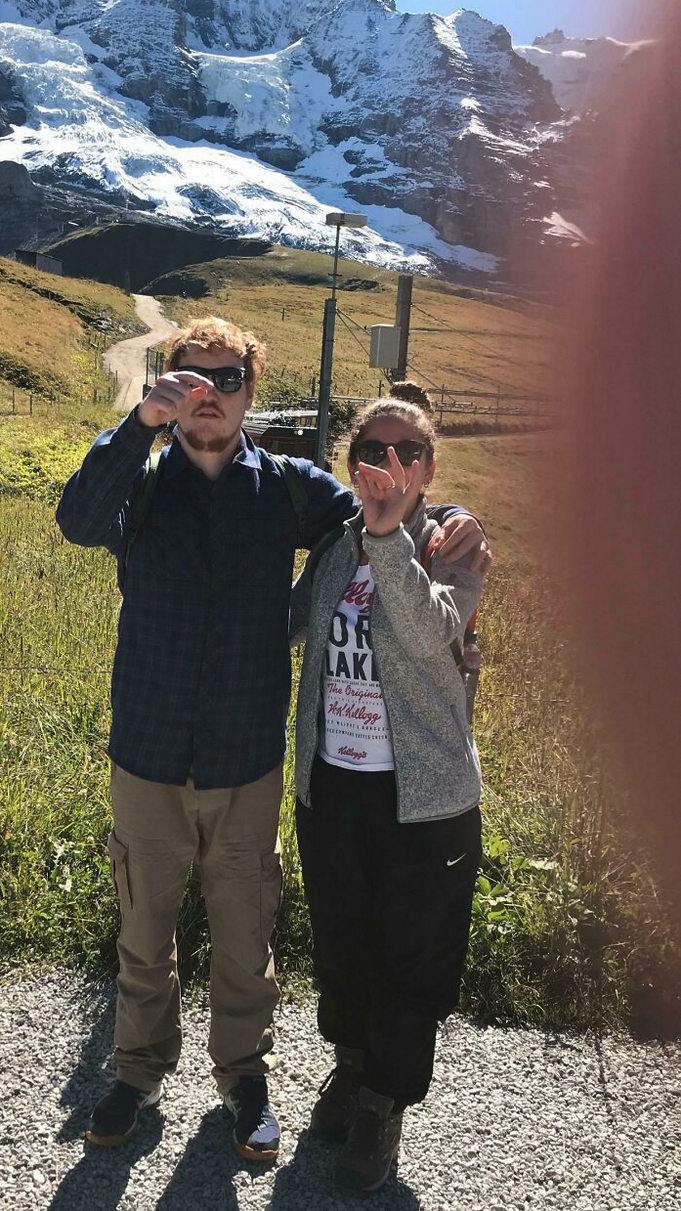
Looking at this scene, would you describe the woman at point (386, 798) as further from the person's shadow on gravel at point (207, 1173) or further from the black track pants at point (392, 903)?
the person's shadow on gravel at point (207, 1173)

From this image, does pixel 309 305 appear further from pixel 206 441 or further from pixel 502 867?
pixel 206 441

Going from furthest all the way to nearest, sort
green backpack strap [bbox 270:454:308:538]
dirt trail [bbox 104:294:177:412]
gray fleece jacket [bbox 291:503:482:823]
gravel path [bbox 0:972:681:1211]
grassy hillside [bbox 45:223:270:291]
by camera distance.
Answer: grassy hillside [bbox 45:223:270:291] < dirt trail [bbox 104:294:177:412] < green backpack strap [bbox 270:454:308:538] < gravel path [bbox 0:972:681:1211] < gray fleece jacket [bbox 291:503:482:823]

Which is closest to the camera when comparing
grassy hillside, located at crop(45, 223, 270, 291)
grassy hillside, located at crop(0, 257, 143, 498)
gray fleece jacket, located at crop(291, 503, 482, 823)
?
gray fleece jacket, located at crop(291, 503, 482, 823)

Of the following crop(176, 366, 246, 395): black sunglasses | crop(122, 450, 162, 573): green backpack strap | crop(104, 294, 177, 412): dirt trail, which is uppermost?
crop(176, 366, 246, 395): black sunglasses

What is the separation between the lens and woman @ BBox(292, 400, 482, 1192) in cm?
204

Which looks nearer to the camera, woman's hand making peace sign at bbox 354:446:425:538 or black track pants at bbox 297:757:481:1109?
woman's hand making peace sign at bbox 354:446:425:538

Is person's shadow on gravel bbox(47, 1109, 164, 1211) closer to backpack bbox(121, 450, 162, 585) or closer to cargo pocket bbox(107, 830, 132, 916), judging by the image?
cargo pocket bbox(107, 830, 132, 916)

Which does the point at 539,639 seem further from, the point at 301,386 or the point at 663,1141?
the point at 301,386

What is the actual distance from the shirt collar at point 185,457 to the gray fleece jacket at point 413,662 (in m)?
0.30

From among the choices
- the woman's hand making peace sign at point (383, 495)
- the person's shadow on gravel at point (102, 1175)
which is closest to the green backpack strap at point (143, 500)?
the woman's hand making peace sign at point (383, 495)

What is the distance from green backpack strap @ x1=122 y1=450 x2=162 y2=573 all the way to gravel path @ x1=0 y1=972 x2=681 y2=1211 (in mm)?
1481

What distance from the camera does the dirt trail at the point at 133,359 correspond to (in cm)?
3041

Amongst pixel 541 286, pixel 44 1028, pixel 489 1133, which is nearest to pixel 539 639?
pixel 541 286

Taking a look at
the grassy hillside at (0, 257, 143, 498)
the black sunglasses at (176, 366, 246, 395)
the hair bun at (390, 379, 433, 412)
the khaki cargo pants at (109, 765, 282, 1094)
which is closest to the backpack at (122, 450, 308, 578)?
the black sunglasses at (176, 366, 246, 395)
